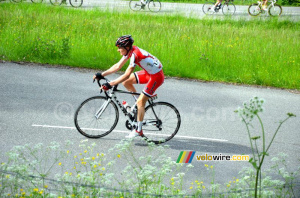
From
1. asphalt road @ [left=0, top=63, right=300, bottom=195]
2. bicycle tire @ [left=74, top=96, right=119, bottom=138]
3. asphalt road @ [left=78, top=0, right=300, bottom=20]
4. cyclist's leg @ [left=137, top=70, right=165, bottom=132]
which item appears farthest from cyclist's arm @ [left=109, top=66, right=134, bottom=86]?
asphalt road @ [left=78, top=0, right=300, bottom=20]

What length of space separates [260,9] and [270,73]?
13.3 m

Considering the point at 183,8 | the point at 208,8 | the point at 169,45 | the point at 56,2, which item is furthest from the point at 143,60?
the point at 183,8

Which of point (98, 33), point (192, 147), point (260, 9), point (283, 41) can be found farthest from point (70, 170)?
point (260, 9)

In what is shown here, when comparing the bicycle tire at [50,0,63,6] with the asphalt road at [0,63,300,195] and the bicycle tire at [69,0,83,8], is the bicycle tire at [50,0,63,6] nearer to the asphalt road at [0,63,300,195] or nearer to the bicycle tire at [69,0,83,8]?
the bicycle tire at [69,0,83,8]

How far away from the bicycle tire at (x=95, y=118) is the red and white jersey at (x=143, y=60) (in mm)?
987

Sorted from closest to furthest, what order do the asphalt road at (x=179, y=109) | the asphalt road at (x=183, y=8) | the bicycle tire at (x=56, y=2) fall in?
the asphalt road at (x=179, y=109)
the bicycle tire at (x=56, y=2)
the asphalt road at (x=183, y=8)

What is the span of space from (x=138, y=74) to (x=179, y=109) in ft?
9.20

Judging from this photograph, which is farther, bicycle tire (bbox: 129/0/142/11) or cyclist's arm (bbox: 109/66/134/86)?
bicycle tire (bbox: 129/0/142/11)

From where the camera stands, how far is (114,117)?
8.17 meters

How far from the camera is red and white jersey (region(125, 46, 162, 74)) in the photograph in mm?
7410

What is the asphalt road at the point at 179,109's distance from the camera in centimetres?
825

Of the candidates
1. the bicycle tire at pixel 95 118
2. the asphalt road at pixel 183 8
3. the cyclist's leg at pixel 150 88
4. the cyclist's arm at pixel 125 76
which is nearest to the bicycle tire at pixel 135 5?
the asphalt road at pixel 183 8

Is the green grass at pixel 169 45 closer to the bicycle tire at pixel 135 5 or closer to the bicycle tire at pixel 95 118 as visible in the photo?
the bicycle tire at pixel 95 118

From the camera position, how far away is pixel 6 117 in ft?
30.2
